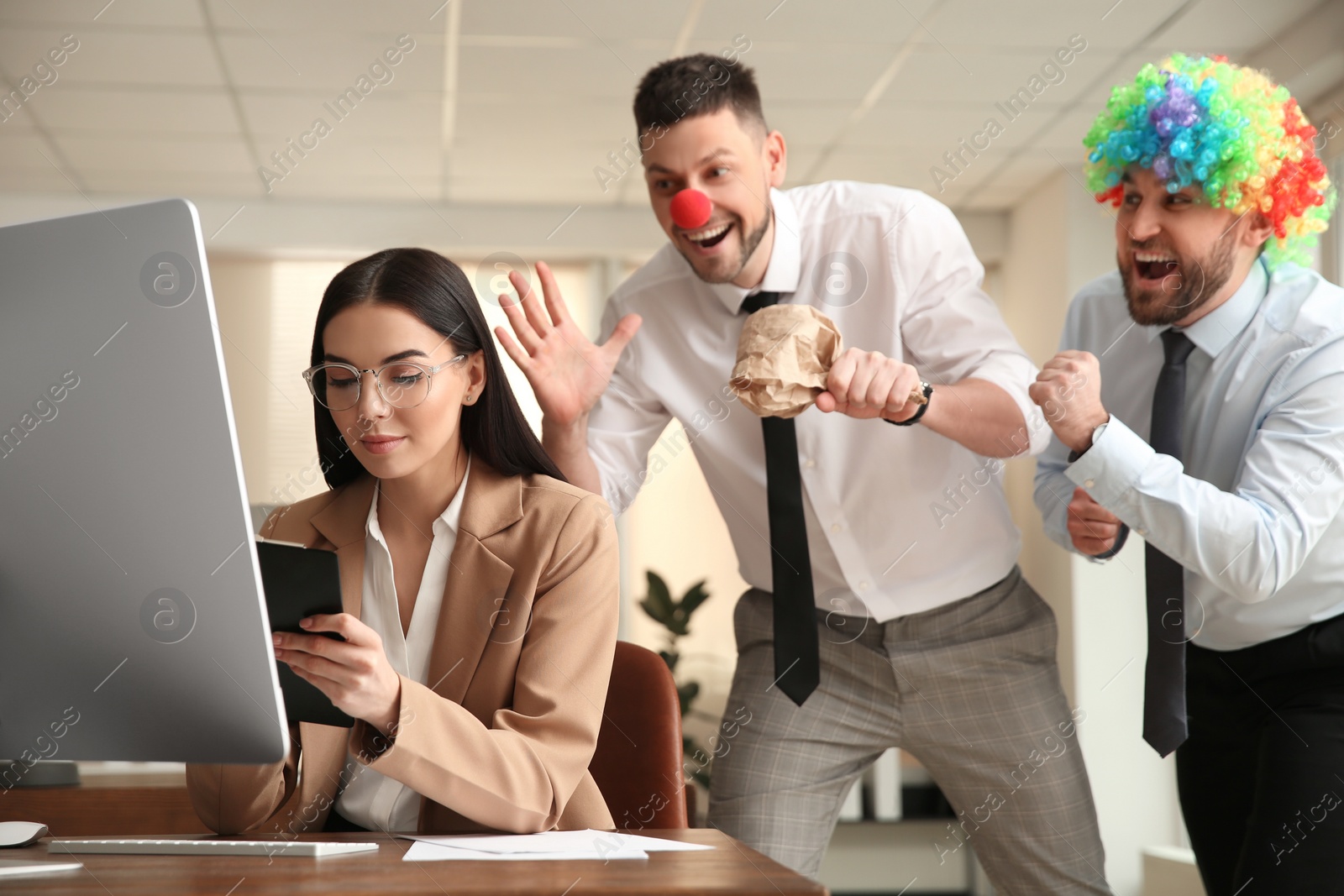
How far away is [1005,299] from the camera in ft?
19.6

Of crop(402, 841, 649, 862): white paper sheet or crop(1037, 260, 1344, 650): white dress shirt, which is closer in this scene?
crop(402, 841, 649, 862): white paper sheet

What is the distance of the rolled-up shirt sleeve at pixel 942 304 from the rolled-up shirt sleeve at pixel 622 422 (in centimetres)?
54

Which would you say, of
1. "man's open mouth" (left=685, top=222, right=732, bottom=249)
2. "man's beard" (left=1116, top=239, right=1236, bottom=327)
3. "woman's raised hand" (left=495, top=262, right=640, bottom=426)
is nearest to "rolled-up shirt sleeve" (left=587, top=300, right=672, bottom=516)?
"woman's raised hand" (left=495, top=262, right=640, bottom=426)

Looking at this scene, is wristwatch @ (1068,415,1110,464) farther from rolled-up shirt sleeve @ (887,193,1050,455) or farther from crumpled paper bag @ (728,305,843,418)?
crumpled paper bag @ (728,305,843,418)

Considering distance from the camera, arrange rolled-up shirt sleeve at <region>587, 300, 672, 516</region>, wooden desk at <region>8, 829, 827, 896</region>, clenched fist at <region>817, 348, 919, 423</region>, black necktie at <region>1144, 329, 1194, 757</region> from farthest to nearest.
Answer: rolled-up shirt sleeve at <region>587, 300, 672, 516</region>, black necktie at <region>1144, 329, 1194, 757</region>, clenched fist at <region>817, 348, 919, 423</region>, wooden desk at <region>8, 829, 827, 896</region>

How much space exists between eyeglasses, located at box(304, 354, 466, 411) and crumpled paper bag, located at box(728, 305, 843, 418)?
458 millimetres

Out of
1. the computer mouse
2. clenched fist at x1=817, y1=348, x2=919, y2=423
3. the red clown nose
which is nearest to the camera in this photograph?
the computer mouse

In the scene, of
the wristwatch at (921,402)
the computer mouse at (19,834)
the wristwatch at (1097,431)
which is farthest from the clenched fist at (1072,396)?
the computer mouse at (19,834)

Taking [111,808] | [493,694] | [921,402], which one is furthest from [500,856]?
[111,808]

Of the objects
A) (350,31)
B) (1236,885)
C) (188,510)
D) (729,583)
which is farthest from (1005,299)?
(188,510)

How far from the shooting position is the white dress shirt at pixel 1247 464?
1721 millimetres

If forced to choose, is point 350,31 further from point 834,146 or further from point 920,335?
point 920,335

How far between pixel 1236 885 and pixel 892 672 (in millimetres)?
640

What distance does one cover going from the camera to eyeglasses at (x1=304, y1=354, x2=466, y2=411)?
1600mm
